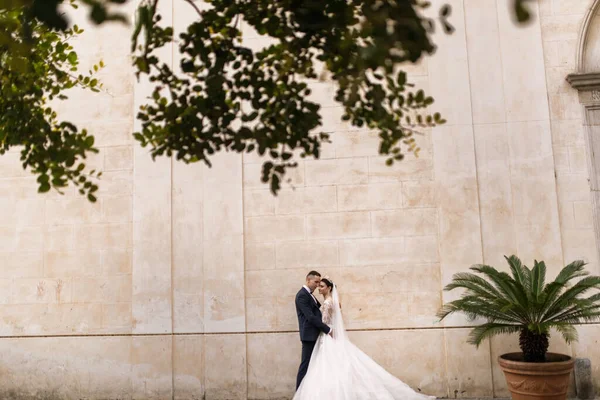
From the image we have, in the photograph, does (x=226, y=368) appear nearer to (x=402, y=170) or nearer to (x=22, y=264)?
(x=22, y=264)

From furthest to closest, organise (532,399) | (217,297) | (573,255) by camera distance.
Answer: (217,297), (573,255), (532,399)

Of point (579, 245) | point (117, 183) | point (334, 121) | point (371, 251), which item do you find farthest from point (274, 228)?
point (579, 245)

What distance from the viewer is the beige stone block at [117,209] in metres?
10.8

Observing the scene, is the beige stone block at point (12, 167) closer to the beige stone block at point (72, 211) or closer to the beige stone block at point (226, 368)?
the beige stone block at point (72, 211)

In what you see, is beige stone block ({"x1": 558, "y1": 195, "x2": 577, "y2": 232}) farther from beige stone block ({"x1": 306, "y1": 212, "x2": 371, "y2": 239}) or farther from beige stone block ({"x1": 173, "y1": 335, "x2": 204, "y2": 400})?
beige stone block ({"x1": 173, "y1": 335, "x2": 204, "y2": 400})

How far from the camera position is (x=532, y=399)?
8117 millimetres

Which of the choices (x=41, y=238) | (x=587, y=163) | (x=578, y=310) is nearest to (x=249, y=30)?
(x=41, y=238)

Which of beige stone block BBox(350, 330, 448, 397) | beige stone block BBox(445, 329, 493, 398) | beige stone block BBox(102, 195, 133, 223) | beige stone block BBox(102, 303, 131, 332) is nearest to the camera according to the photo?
beige stone block BBox(445, 329, 493, 398)

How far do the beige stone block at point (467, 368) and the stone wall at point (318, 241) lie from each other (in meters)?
0.03

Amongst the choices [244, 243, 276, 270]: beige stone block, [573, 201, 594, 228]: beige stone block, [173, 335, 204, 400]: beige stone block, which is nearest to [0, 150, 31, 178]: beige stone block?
[173, 335, 204, 400]: beige stone block

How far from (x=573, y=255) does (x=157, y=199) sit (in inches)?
267

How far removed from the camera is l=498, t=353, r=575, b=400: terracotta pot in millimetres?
8023

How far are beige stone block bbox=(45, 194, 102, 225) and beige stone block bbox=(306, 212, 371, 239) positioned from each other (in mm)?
3783

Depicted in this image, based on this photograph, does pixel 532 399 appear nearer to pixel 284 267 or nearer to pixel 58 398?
pixel 284 267
